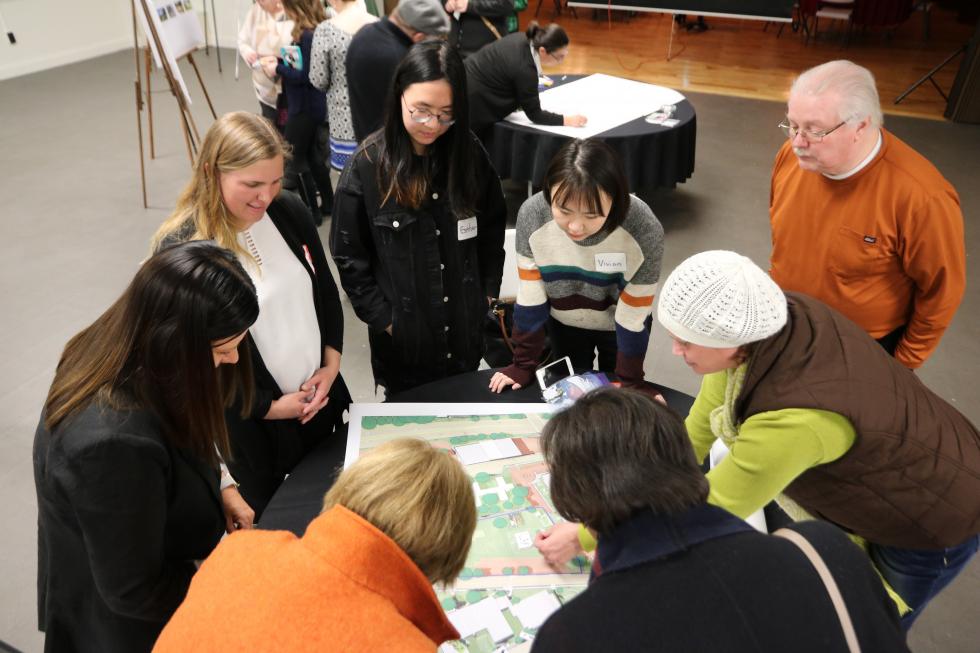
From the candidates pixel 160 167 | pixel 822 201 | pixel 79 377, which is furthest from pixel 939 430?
pixel 160 167

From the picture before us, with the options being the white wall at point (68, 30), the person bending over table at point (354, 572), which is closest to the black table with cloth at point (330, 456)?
the person bending over table at point (354, 572)

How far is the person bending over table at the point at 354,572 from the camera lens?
0.84 metres

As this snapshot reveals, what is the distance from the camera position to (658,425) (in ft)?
3.24

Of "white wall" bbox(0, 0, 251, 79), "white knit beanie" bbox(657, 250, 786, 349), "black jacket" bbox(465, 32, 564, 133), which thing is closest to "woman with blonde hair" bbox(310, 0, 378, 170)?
"black jacket" bbox(465, 32, 564, 133)

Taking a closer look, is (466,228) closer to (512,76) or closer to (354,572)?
(354,572)

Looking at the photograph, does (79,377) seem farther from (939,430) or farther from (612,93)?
(612,93)

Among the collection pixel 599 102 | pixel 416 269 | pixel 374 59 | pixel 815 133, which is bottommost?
pixel 599 102

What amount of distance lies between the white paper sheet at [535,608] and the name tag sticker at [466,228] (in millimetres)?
1103

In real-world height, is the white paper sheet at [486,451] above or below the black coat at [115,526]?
below

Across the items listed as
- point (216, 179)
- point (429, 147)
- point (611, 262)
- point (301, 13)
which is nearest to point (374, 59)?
point (301, 13)

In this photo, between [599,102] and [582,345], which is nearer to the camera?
[582,345]

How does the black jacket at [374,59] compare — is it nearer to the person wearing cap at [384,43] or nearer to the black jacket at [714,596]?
the person wearing cap at [384,43]

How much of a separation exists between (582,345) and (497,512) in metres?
0.78

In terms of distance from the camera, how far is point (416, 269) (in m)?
2.06
